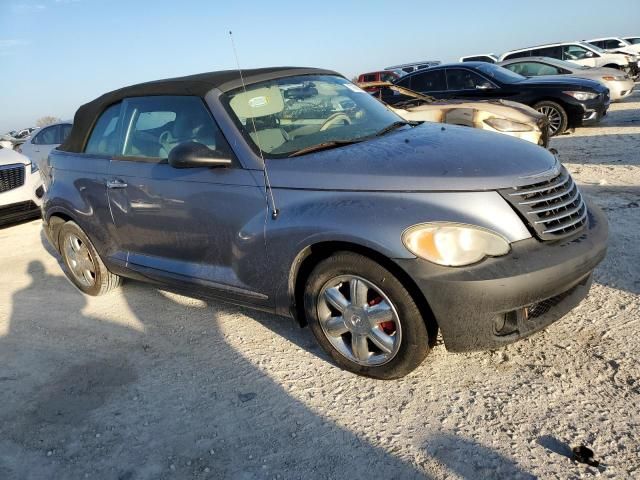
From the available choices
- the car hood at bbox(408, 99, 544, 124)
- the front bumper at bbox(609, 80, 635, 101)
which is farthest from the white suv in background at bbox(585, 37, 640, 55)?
the car hood at bbox(408, 99, 544, 124)

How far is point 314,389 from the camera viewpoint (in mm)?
2934

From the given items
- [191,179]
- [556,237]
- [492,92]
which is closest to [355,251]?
[556,237]

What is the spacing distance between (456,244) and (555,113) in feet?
29.5

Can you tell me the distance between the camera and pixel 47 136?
11000 mm

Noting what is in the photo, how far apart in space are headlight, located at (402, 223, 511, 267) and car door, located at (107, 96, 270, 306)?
3.28ft

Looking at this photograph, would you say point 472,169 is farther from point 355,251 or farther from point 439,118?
point 439,118

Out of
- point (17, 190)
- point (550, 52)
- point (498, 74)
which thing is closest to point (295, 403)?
point (17, 190)

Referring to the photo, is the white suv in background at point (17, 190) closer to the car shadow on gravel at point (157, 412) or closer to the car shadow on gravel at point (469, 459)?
the car shadow on gravel at point (157, 412)

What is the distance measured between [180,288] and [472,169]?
2.20m

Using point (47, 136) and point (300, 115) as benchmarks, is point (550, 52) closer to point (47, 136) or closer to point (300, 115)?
point (47, 136)

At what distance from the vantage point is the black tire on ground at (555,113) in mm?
10086

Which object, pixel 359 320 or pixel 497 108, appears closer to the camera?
pixel 359 320

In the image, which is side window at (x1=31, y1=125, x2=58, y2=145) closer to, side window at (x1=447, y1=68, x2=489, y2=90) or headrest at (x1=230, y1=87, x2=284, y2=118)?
side window at (x1=447, y1=68, x2=489, y2=90)

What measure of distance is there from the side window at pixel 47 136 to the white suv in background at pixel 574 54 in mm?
13008
